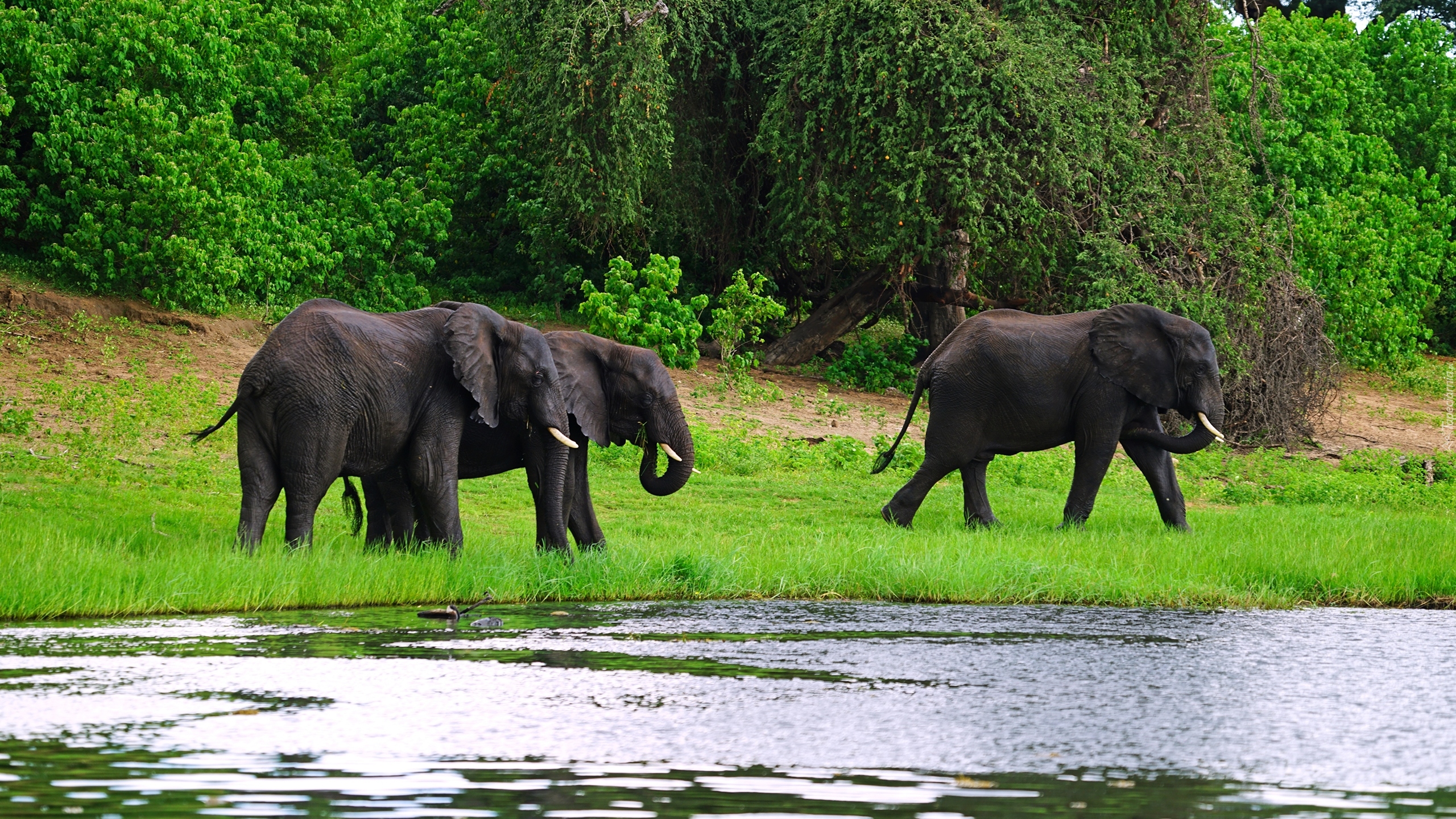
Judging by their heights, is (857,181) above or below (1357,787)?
above

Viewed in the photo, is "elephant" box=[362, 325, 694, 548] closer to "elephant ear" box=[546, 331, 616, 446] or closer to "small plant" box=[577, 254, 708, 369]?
"elephant ear" box=[546, 331, 616, 446]

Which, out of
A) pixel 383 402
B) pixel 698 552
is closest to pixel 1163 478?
pixel 698 552

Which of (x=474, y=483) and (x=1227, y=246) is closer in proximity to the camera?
(x=474, y=483)

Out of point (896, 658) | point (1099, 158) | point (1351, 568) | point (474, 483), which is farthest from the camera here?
point (1099, 158)

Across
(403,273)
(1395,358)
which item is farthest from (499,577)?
(1395,358)

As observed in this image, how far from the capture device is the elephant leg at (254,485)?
1098cm

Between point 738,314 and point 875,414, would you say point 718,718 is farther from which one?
point 738,314

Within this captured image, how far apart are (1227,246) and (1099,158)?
267 cm

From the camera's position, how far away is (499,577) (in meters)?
10.6

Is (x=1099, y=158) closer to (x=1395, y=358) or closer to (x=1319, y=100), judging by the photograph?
(x=1395, y=358)

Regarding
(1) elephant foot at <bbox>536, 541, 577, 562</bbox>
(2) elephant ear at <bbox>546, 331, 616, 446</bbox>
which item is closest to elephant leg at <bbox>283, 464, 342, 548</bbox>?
(1) elephant foot at <bbox>536, 541, 577, 562</bbox>

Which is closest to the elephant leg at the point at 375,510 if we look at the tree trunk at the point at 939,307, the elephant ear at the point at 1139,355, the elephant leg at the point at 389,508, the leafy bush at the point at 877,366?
the elephant leg at the point at 389,508

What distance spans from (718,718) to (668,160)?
19.5m

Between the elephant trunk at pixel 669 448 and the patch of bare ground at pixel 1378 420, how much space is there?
14928 mm
